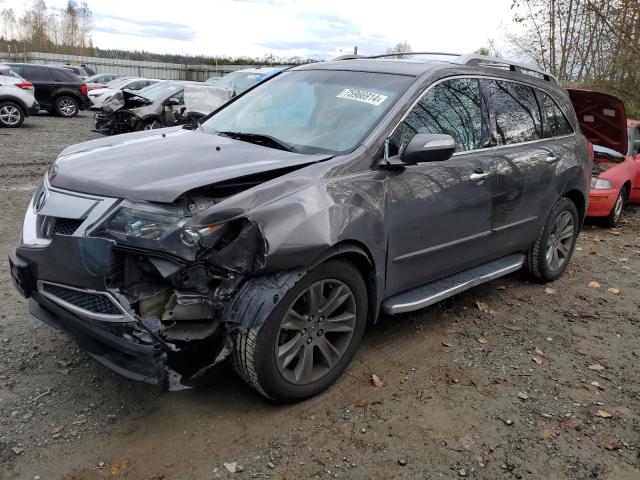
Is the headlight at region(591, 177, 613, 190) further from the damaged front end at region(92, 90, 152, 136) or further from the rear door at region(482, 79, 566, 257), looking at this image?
the damaged front end at region(92, 90, 152, 136)

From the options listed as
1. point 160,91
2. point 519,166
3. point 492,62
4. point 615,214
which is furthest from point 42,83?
point 519,166

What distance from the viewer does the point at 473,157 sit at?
3898mm

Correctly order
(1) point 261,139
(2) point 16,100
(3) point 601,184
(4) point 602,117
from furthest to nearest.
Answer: (2) point 16,100
(3) point 601,184
(4) point 602,117
(1) point 261,139

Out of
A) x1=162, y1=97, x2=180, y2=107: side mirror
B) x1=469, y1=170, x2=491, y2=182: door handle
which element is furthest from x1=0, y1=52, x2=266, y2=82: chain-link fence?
x1=469, y1=170, x2=491, y2=182: door handle

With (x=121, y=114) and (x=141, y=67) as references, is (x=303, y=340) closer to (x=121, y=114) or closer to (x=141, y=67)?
(x=121, y=114)

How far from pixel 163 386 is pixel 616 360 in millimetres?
3107

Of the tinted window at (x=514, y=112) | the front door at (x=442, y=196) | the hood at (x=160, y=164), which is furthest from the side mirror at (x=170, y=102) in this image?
the front door at (x=442, y=196)

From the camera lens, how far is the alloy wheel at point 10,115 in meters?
14.3

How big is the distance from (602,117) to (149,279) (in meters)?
6.76

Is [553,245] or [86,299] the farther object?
[553,245]

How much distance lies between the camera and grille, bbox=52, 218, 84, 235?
276 cm

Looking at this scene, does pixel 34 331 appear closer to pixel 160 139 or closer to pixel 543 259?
pixel 160 139

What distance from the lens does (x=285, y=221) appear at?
2.73 meters

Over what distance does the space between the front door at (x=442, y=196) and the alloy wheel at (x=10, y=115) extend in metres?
14.0
